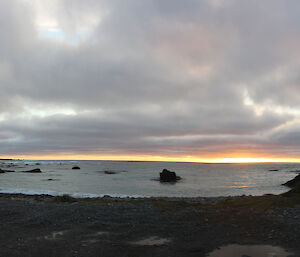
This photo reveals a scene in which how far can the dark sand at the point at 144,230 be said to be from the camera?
9.86 meters

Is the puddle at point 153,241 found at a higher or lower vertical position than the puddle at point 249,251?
lower

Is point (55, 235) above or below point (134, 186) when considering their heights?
above

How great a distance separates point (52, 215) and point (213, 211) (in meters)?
10.5

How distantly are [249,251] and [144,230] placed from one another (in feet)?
17.3

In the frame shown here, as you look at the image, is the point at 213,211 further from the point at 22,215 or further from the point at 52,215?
the point at 22,215

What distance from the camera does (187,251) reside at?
9.59 metres

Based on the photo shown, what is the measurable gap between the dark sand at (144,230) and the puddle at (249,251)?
1.23 ft

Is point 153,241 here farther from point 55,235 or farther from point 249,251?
point 55,235

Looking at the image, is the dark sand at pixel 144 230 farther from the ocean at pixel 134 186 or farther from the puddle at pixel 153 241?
the ocean at pixel 134 186

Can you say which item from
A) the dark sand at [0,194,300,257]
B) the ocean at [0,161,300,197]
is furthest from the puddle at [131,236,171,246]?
the ocean at [0,161,300,197]

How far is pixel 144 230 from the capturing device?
12688 millimetres

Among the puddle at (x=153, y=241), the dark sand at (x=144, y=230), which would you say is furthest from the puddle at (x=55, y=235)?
the puddle at (x=153, y=241)

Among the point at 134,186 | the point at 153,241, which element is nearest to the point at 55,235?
the point at 153,241

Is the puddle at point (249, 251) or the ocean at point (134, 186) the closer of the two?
the puddle at point (249, 251)
